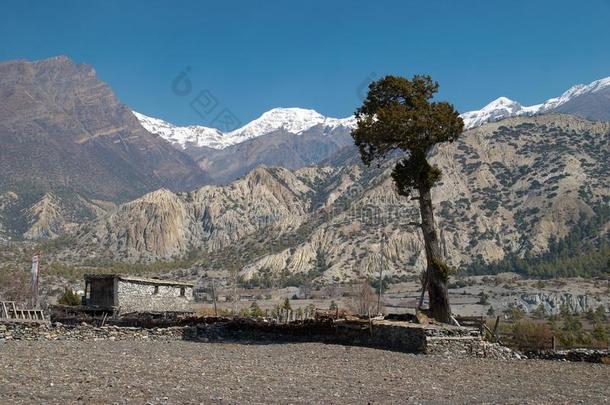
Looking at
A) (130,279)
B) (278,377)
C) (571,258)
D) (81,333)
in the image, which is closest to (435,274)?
(278,377)

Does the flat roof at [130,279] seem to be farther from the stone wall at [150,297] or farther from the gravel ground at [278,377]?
the gravel ground at [278,377]

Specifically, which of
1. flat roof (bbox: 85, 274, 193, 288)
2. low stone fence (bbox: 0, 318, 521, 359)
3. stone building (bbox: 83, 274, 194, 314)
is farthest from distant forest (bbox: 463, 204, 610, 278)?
low stone fence (bbox: 0, 318, 521, 359)

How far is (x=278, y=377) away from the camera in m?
18.7

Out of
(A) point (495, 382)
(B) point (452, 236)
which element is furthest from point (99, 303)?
(B) point (452, 236)

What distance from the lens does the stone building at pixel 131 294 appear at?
2117 inches

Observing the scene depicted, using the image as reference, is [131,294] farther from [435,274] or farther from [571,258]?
[571,258]

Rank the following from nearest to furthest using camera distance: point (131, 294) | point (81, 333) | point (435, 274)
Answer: point (435, 274) → point (81, 333) → point (131, 294)

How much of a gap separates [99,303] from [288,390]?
140 feet

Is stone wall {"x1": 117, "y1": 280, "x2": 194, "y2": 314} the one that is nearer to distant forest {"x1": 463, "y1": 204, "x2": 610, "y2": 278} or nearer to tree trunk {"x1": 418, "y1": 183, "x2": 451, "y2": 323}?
tree trunk {"x1": 418, "y1": 183, "x2": 451, "y2": 323}

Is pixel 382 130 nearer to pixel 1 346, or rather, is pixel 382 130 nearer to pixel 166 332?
pixel 166 332

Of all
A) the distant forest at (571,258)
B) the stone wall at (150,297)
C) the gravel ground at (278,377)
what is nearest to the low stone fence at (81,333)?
the gravel ground at (278,377)

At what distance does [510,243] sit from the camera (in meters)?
177

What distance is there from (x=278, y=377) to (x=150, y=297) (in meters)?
39.9

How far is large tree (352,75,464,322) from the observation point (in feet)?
105
